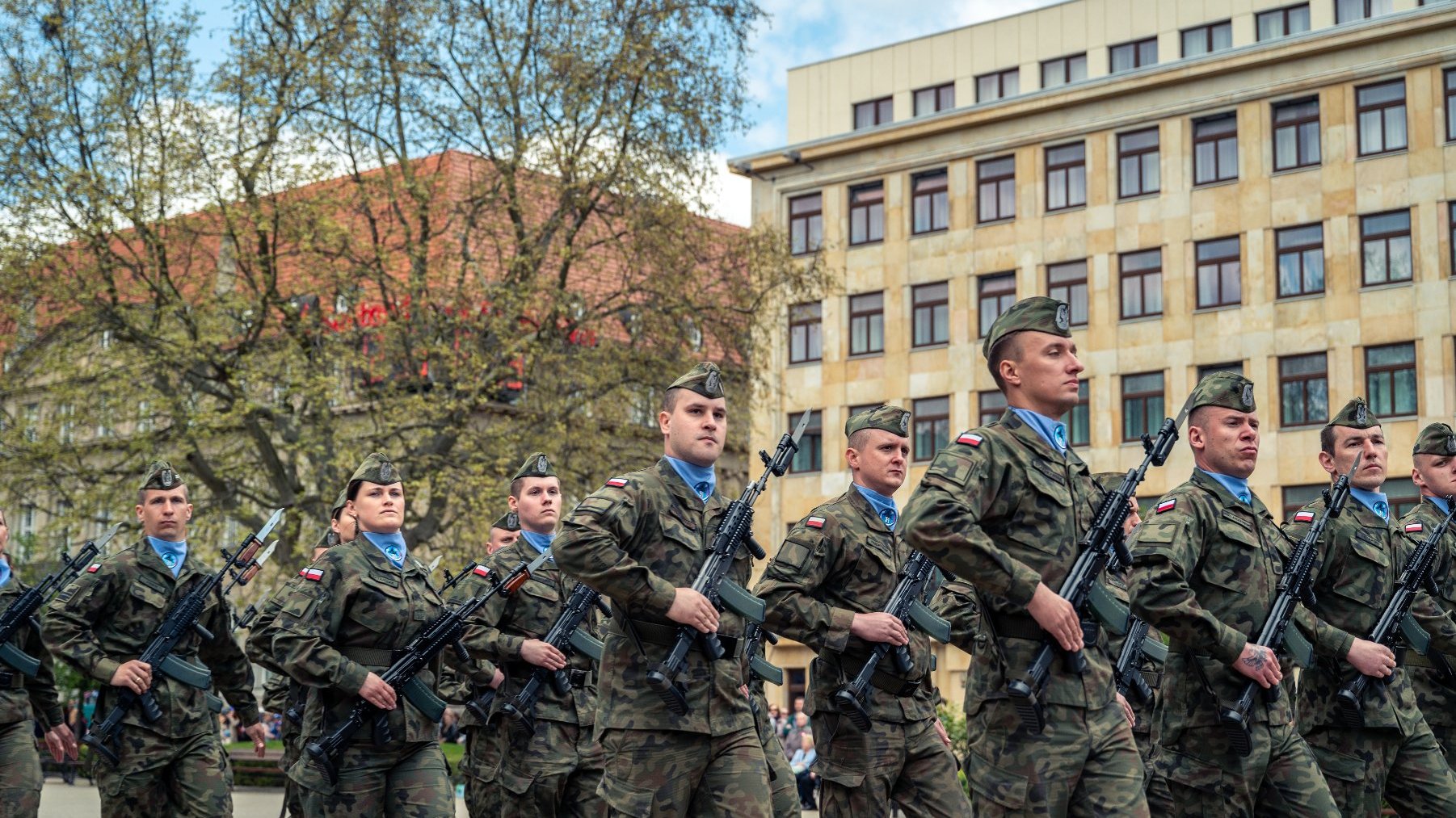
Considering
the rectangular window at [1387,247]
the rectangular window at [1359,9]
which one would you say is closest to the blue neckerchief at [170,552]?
the rectangular window at [1387,247]

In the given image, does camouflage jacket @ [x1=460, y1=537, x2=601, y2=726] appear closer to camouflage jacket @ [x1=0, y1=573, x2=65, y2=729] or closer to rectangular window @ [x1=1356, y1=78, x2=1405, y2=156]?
camouflage jacket @ [x1=0, y1=573, x2=65, y2=729]

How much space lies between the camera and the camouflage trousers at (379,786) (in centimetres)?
1020

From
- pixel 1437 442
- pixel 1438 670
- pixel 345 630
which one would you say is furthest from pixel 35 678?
pixel 1437 442

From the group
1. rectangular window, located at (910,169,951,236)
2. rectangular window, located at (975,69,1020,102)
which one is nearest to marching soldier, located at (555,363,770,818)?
rectangular window, located at (910,169,951,236)

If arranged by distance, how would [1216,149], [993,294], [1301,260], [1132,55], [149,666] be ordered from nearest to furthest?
[149,666], [1301,260], [1216,149], [993,294], [1132,55]

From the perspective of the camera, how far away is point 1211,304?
4319 cm

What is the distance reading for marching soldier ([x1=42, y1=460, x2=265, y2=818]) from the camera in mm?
11523

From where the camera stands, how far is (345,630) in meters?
10.6

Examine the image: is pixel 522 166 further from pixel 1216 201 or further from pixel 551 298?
pixel 1216 201

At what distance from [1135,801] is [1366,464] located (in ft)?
14.7

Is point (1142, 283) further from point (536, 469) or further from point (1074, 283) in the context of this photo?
point (536, 469)

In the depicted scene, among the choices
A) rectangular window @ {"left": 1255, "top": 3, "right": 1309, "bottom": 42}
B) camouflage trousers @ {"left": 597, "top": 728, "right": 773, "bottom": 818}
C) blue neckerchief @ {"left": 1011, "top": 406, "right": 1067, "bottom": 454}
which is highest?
rectangular window @ {"left": 1255, "top": 3, "right": 1309, "bottom": 42}

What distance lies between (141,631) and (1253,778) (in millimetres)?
7011

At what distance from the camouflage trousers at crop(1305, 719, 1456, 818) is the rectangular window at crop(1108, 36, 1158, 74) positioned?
3807cm
